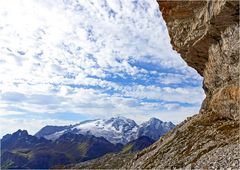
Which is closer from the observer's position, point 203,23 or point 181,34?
point 203,23

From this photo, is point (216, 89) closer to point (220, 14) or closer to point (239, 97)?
point (239, 97)

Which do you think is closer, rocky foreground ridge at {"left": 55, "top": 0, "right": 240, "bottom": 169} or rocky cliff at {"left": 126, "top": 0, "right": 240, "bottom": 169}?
rocky foreground ridge at {"left": 55, "top": 0, "right": 240, "bottom": 169}

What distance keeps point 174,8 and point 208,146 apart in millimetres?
31009

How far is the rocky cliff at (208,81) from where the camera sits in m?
46.3

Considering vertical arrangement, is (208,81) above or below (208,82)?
above

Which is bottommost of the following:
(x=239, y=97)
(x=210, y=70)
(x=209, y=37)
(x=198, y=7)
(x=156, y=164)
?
(x=156, y=164)

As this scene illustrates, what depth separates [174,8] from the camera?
69500mm

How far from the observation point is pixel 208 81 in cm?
7025

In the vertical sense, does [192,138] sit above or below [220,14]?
below

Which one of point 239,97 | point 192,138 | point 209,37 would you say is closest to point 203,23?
point 209,37

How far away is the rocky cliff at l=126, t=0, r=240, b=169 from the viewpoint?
4634 centimetres

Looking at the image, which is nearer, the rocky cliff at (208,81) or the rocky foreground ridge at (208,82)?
the rocky foreground ridge at (208,82)

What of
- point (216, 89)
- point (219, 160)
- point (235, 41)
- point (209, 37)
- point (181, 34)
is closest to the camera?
point (219, 160)

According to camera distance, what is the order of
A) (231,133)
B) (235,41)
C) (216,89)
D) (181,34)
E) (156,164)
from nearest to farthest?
(231,133), (235,41), (156,164), (216,89), (181,34)
